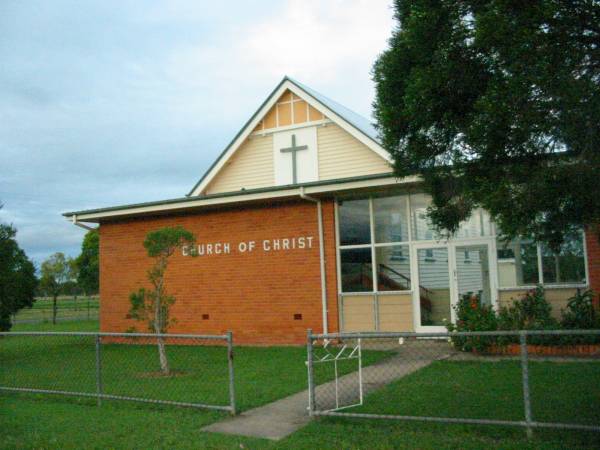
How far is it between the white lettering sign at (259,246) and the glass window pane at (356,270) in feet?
3.18

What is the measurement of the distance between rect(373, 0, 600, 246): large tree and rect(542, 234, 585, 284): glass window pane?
21.9ft

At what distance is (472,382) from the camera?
8945 mm

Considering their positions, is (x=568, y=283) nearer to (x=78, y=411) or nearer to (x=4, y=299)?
(x=78, y=411)

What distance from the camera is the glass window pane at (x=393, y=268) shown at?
14.6m

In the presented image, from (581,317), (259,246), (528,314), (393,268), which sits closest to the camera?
(581,317)

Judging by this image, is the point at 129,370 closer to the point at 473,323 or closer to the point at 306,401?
the point at 306,401

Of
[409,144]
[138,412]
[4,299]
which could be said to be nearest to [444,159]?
[409,144]

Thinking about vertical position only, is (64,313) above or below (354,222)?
below

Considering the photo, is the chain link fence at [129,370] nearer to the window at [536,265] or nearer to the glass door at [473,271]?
the glass door at [473,271]

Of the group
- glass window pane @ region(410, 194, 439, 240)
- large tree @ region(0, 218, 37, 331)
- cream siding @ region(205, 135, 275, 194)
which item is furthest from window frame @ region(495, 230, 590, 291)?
large tree @ region(0, 218, 37, 331)

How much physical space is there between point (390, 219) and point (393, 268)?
3.86 feet

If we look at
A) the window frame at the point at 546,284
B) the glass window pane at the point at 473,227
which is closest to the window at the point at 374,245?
the glass window pane at the point at 473,227

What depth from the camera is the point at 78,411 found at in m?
8.59

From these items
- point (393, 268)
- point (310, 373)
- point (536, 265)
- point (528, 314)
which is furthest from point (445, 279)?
point (310, 373)
